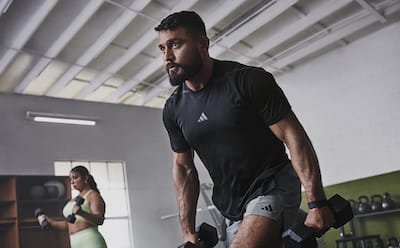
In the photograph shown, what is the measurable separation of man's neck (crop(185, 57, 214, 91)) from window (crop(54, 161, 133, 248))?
231 inches

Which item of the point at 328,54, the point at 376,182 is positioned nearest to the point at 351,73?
the point at 328,54

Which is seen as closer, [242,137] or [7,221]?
[242,137]

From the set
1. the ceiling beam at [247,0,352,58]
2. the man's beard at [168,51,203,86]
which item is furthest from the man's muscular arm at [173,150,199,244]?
the ceiling beam at [247,0,352,58]

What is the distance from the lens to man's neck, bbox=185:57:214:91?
75.0 inches

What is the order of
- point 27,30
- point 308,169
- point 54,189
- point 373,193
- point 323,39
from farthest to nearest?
1. point 373,193
2. point 323,39
3. point 54,189
4. point 27,30
5. point 308,169

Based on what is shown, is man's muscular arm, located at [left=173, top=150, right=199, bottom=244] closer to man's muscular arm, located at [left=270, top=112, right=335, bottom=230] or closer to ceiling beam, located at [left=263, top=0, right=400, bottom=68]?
man's muscular arm, located at [left=270, top=112, right=335, bottom=230]

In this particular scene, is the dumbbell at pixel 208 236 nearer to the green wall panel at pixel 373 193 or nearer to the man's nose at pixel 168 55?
the man's nose at pixel 168 55

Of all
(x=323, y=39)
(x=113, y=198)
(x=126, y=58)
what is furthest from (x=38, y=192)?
(x=323, y=39)

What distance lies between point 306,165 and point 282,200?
0.56ft

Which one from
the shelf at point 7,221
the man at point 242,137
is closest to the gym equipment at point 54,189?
the shelf at point 7,221

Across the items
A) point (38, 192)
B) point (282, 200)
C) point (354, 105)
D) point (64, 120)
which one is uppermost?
point (64, 120)

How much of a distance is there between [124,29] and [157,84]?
6.14 ft

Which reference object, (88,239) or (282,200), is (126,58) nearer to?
(88,239)

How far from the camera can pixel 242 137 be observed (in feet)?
5.92
